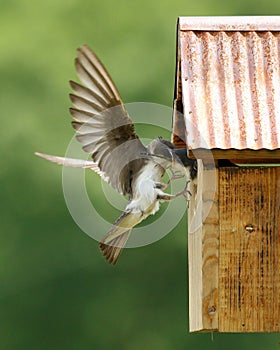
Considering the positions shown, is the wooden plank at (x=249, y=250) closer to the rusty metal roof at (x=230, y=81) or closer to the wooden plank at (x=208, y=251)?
the wooden plank at (x=208, y=251)

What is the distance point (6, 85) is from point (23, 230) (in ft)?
3.87

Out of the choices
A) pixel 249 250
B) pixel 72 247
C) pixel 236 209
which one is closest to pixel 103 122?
pixel 236 209

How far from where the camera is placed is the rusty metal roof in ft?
14.0

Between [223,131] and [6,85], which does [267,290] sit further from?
[6,85]

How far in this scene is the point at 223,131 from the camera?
4.29 m

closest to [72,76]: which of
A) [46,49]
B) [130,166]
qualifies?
[46,49]

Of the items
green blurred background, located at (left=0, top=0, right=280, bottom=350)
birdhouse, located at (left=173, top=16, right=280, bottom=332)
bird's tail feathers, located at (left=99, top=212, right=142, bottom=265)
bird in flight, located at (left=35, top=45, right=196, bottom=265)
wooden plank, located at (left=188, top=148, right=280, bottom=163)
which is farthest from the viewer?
green blurred background, located at (left=0, top=0, right=280, bottom=350)

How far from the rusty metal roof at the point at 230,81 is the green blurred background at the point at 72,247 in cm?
476

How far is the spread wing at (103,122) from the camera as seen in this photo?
442 cm

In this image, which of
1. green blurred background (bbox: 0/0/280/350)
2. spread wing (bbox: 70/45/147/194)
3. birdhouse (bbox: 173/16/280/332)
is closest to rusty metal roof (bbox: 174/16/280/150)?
Answer: birdhouse (bbox: 173/16/280/332)

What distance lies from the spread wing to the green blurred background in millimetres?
4622

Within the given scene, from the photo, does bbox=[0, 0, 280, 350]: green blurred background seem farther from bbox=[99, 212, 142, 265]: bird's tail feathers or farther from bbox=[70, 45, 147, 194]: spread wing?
bbox=[70, 45, 147, 194]: spread wing

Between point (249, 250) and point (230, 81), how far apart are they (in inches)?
22.5

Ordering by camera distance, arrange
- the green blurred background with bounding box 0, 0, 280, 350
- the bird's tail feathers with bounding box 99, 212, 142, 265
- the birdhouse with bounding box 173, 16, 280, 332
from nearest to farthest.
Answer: the birdhouse with bounding box 173, 16, 280, 332
the bird's tail feathers with bounding box 99, 212, 142, 265
the green blurred background with bounding box 0, 0, 280, 350
